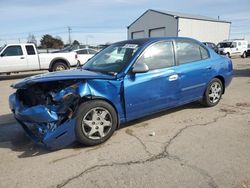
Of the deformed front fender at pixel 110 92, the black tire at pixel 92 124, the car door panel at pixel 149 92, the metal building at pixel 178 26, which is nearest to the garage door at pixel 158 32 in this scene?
the metal building at pixel 178 26

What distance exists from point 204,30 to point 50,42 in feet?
111

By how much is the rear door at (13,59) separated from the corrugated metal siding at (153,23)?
86.0 ft

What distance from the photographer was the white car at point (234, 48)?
26.6m

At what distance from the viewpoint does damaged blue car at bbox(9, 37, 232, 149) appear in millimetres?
3805

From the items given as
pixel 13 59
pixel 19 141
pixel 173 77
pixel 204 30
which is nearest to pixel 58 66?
pixel 13 59

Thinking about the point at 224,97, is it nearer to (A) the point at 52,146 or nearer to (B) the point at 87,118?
(B) the point at 87,118

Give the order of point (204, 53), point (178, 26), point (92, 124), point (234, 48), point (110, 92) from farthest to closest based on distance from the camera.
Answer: point (178, 26) < point (234, 48) < point (204, 53) < point (110, 92) < point (92, 124)

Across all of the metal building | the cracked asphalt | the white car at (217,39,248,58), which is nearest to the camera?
the cracked asphalt

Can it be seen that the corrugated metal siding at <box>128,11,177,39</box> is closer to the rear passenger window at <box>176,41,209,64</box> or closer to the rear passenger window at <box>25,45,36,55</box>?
the rear passenger window at <box>25,45,36,55</box>

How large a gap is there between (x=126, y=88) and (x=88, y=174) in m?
1.59

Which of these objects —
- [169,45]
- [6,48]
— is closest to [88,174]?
[169,45]

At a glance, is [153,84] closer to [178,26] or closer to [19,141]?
[19,141]

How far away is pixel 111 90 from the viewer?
164 inches

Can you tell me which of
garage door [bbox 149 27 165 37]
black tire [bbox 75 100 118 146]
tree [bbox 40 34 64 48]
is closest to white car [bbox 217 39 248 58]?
garage door [bbox 149 27 165 37]
